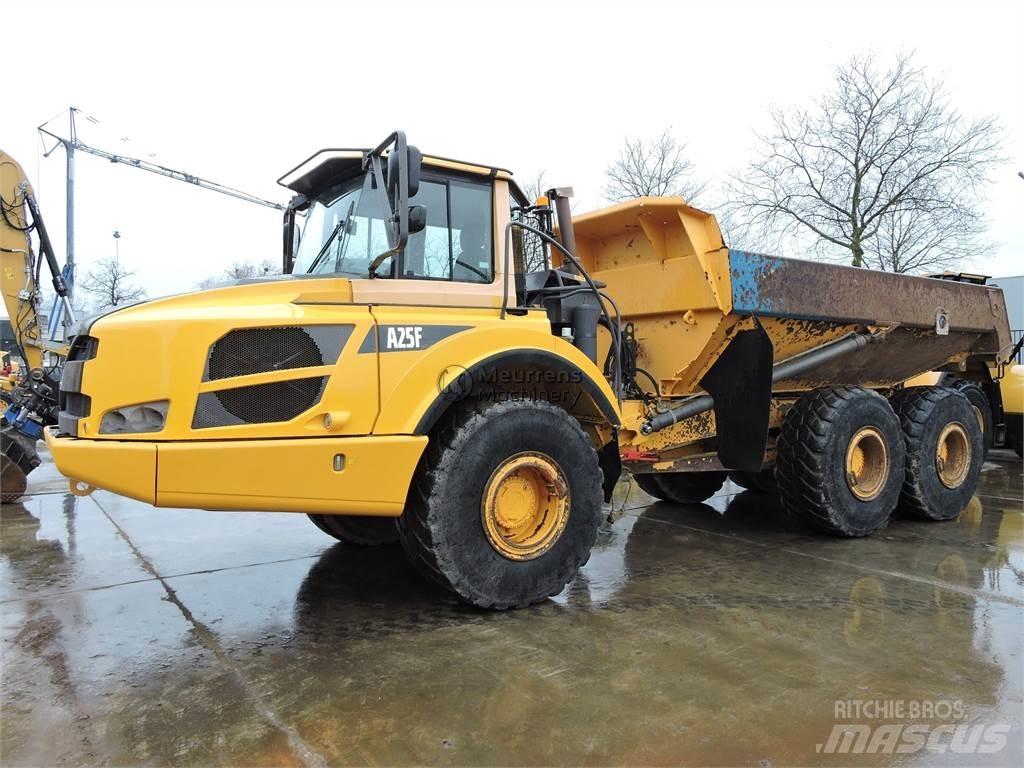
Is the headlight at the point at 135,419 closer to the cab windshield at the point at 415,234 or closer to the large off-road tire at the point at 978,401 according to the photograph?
the cab windshield at the point at 415,234

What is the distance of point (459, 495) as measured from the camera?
12.0ft

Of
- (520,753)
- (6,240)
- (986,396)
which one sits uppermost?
(6,240)

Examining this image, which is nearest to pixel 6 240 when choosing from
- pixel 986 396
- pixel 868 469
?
pixel 868 469

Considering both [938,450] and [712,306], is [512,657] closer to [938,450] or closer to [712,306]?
[712,306]

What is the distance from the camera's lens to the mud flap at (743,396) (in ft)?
17.0

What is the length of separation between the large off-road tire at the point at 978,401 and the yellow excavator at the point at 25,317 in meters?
9.34

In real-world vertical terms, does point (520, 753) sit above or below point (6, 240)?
below

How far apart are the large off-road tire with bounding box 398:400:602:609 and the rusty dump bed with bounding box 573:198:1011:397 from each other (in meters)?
1.53

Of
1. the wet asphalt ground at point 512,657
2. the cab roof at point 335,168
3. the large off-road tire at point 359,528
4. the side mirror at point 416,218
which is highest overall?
the cab roof at point 335,168

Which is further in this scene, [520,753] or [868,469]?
[868,469]

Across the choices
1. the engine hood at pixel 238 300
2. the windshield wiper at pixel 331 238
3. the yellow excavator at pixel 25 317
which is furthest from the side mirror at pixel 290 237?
the yellow excavator at pixel 25 317

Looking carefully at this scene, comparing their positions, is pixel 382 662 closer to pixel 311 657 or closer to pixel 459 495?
pixel 311 657

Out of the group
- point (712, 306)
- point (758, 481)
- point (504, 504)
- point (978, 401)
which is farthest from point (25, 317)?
point (978, 401)

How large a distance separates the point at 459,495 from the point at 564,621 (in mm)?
902
